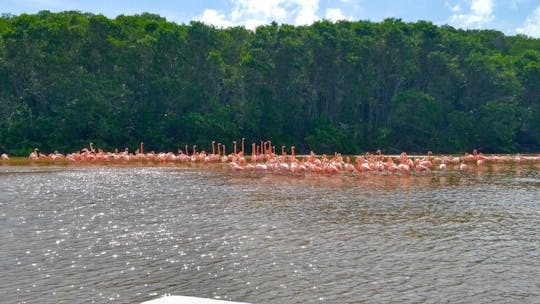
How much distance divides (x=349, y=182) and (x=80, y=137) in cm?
4012

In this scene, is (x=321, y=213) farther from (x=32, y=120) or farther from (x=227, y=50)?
(x=227, y=50)

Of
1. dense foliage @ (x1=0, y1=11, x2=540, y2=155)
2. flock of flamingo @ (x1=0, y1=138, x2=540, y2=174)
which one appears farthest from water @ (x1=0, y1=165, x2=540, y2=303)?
dense foliage @ (x1=0, y1=11, x2=540, y2=155)

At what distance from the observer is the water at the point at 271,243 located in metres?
13.7

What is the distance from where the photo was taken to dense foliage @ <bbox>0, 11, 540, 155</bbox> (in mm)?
66812

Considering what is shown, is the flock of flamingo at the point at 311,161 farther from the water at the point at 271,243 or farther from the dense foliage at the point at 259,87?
the dense foliage at the point at 259,87

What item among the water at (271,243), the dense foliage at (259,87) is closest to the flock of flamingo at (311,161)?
the water at (271,243)

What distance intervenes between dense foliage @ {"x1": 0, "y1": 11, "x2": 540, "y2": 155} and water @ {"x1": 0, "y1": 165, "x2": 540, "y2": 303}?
1422 inches

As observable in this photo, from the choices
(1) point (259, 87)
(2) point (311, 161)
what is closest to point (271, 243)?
(2) point (311, 161)

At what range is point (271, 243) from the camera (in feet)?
60.4

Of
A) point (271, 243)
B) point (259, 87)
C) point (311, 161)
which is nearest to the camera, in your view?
point (271, 243)

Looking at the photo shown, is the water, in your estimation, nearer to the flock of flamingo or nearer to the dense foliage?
the flock of flamingo

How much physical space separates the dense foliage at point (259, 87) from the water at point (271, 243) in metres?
36.1

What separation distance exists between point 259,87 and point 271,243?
58.0m

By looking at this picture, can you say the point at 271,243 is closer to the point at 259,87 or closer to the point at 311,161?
the point at 311,161
